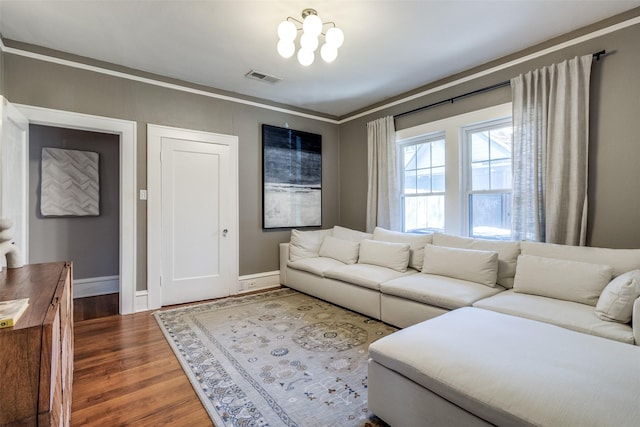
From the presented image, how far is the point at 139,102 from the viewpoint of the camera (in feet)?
11.0

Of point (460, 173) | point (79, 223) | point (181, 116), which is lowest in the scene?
point (79, 223)

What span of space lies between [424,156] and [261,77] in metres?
2.30

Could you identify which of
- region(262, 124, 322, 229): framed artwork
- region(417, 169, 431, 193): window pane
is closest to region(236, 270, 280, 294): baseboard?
region(262, 124, 322, 229): framed artwork

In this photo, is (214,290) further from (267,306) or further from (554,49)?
(554,49)

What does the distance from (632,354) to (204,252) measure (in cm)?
376

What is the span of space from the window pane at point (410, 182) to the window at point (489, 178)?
2.49 ft

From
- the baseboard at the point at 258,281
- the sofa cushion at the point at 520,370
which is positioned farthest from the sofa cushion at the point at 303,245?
the sofa cushion at the point at 520,370

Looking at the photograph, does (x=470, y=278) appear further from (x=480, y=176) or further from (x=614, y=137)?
(x=614, y=137)

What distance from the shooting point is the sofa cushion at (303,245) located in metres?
4.17

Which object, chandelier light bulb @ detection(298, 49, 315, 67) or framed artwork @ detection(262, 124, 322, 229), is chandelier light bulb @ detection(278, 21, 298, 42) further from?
framed artwork @ detection(262, 124, 322, 229)

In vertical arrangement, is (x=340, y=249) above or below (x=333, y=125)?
below

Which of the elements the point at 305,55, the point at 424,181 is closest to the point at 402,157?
the point at 424,181

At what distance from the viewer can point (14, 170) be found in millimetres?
2609

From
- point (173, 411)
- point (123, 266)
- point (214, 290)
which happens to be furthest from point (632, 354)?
point (123, 266)
